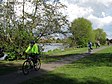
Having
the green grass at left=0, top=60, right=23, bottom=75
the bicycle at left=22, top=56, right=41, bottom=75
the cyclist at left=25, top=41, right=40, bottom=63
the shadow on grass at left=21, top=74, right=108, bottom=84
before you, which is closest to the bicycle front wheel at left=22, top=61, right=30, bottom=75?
the bicycle at left=22, top=56, right=41, bottom=75

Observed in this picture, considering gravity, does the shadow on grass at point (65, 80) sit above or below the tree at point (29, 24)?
below

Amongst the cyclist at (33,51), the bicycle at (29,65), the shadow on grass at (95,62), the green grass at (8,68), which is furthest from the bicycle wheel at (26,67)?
the shadow on grass at (95,62)

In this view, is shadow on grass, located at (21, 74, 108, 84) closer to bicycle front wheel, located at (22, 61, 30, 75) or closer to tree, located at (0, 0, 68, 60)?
bicycle front wheel, located at (22, 61, 30, 75)

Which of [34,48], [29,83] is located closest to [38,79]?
[29,83]

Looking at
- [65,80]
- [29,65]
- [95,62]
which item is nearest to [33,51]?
[29,65]

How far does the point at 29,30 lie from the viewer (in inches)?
997

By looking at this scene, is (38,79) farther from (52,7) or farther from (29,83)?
(52,7)

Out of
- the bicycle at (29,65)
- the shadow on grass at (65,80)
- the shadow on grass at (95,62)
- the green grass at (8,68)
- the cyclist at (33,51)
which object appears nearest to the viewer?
the shadow on grass at (65,80)

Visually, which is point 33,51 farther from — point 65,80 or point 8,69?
point 65,80

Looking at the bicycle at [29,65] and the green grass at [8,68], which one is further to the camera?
the green grass at [8,68]

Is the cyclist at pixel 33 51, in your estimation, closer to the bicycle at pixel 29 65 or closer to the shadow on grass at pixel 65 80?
the bicycle at pixel 29 65

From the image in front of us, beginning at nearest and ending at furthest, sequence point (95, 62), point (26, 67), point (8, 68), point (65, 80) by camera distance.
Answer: point (65, 80) → point (26, 67) → point (8, 68) → point (95, 62)

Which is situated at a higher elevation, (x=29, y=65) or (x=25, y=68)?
(x=29, y=65)

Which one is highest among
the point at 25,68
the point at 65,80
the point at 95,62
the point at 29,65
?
the point at 29,65
